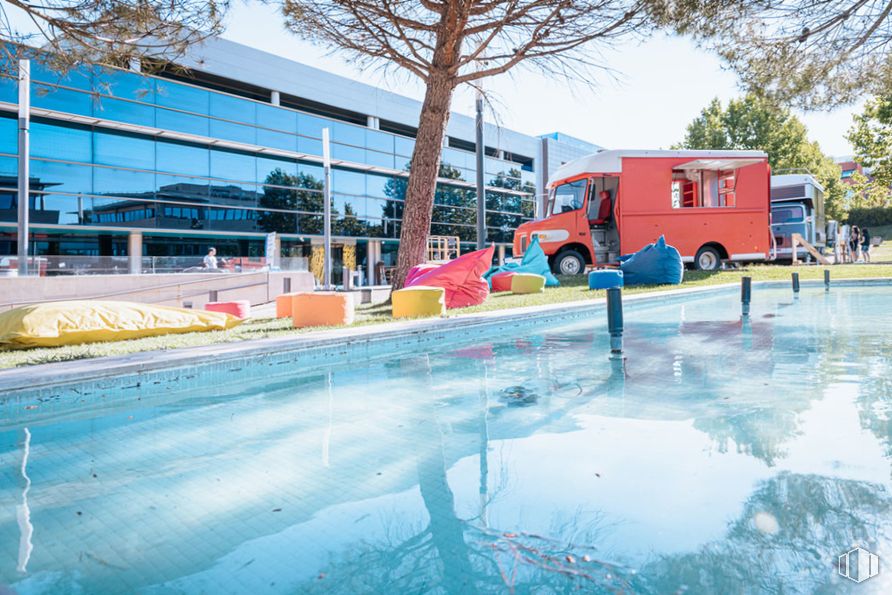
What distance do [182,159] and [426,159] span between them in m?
13.5

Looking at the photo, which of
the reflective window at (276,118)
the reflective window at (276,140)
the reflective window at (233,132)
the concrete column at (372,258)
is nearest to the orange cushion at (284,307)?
the reflective window at (233,132)

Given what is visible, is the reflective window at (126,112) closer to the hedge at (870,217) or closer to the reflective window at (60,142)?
the reflective window at (60,142)

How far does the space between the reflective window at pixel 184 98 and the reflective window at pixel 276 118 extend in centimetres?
226

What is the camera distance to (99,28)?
6395 mm

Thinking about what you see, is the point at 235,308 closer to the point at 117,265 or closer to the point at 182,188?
the point at 117,265

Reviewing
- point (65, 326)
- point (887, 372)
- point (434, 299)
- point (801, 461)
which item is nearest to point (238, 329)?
point (65, 326)

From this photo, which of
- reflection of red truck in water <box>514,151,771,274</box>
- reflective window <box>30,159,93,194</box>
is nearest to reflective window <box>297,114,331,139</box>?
reflective window <box>30,159,93,194</box>

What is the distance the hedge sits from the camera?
39.8 meters

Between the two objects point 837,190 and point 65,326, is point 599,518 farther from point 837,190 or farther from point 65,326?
point 837,190

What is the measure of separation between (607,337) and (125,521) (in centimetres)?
584

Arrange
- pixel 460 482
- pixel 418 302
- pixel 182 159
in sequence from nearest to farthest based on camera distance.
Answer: pixel 460 482, pixel 418 302, pixel 182 159

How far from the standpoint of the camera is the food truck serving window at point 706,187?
581 inches

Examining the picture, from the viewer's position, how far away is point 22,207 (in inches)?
448

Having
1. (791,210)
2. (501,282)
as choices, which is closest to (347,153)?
(501,282)
